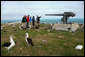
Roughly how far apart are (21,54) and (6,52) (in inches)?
45.9

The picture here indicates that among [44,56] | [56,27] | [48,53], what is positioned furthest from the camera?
[56,27]

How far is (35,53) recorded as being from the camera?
11.1 meters

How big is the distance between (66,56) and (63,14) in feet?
65.2

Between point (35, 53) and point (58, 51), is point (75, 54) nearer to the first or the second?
point (58, 51)

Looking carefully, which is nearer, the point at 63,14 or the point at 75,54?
the point at 75,54

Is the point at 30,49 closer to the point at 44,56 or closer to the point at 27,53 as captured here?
the point at 27,53

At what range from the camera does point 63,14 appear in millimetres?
29922

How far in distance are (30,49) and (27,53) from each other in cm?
98

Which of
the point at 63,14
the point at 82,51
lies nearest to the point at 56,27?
the point at 63,14

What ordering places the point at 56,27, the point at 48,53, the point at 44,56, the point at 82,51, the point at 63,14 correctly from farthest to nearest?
the point at 63,14 < the point at 56,27 < the point at 82,51 < the point at 48,53 < the point at 44,56

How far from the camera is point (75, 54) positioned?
1113cm

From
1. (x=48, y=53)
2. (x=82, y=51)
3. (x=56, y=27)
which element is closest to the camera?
(x=48, y=53)

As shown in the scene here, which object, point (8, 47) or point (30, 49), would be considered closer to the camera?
point (8, 47)

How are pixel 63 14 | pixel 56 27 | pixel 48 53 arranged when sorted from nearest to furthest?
pixel 48 53, pixel 56 27, pixel 63 14
